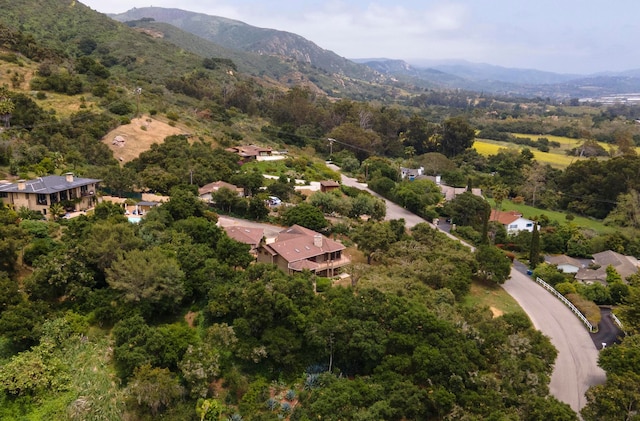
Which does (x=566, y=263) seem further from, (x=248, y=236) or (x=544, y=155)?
(x=544, y=155)

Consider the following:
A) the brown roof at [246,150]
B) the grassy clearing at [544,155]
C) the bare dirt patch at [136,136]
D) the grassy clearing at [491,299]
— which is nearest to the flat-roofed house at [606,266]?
the grassy clearing at [491,299]

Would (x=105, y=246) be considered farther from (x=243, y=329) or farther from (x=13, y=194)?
(x=13, y=194)

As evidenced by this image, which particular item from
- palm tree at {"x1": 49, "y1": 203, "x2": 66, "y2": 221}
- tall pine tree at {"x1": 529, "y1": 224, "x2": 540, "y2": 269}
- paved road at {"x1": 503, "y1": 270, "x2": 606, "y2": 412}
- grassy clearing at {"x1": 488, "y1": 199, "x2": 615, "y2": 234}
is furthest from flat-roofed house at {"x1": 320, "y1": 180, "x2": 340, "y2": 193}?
palm tree at {"x1": 49, "y1": 203, "x2": 66, "y2": 221}

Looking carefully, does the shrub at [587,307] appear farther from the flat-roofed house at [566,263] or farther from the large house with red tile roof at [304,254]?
the large house with red tile roof at [304,254]

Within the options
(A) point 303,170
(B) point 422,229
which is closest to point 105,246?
(B) point 422,229

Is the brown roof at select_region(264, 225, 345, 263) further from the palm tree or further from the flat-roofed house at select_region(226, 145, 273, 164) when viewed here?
the flat-roofed house at select_region(226, 145, 273, 164)

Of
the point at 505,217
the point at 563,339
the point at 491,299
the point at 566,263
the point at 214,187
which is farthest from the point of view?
the point at 505,217

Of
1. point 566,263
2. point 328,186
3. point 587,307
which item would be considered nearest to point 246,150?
point 328,186
